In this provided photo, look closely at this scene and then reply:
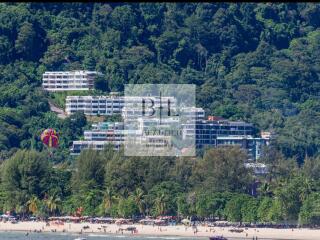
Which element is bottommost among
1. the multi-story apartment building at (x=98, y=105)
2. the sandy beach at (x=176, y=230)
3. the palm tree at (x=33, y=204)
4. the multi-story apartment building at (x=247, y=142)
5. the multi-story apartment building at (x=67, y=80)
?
the sandy beach at (x=176, y=230)

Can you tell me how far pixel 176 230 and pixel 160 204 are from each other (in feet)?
20.7

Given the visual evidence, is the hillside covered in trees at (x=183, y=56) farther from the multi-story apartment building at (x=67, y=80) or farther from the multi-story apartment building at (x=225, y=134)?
the multi-story apartment building at (x=225, y=134)

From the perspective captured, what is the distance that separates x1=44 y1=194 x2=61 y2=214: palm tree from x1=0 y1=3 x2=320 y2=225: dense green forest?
0.16m

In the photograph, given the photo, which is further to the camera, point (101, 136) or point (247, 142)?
point (247, 142)

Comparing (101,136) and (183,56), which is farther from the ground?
(183,56)

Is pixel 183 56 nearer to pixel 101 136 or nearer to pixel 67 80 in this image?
pixel 67 80

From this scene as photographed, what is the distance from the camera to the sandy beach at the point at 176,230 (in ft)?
158

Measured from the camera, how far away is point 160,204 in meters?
56.2

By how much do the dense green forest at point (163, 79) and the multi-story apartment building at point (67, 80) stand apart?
112 cm

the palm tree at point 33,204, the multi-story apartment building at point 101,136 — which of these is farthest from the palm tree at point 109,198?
the multi-story apartment building at point 101,136

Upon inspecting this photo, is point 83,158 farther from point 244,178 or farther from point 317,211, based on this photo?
point 317,211

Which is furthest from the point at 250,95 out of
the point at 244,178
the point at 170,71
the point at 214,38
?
the point at 244,178

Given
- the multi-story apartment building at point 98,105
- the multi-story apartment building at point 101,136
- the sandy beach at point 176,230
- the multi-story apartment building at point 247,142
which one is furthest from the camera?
the multi-story apartment building at point 98,105

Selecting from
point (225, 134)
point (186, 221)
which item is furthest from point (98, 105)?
point (186, 221)
